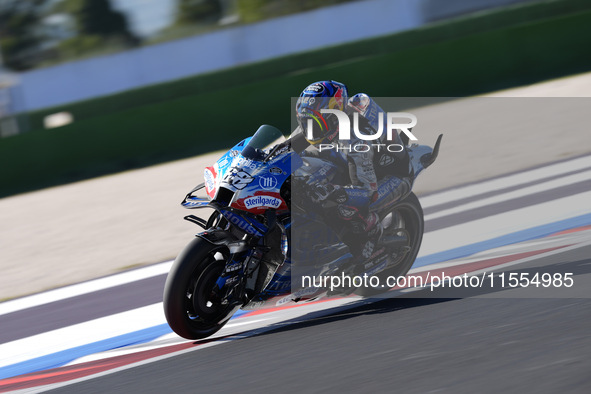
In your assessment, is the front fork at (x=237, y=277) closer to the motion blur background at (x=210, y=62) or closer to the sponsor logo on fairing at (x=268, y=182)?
the sponsor logo on fairing at (x=268, y=182)

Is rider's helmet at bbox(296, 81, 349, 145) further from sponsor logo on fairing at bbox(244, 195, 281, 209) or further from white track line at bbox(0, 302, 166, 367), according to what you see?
white track line at bbox(0, 302, 166, 367)

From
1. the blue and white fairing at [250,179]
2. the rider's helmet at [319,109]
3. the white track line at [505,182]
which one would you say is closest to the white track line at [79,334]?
the blue and white fairing at [250,179]

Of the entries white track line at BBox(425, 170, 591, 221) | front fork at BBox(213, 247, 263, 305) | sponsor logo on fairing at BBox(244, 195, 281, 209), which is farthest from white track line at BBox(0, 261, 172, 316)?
white track line at BBox(425, 170, 591, 221)

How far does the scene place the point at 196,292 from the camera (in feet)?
15.8

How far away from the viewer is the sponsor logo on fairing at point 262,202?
4.89 metres

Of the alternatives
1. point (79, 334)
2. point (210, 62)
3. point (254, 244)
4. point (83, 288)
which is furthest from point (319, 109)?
point (210, 62)

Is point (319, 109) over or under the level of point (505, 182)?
over

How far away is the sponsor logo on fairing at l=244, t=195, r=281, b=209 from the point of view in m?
4.89

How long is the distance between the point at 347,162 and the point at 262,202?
76 centimetres

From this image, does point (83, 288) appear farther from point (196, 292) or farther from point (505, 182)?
point (505, 182)

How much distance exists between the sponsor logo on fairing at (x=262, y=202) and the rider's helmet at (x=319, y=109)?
0.54 meters

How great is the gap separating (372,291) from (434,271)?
71 cm

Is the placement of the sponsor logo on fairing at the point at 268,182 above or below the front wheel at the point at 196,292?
above

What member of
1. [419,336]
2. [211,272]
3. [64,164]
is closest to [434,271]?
[419,336]
